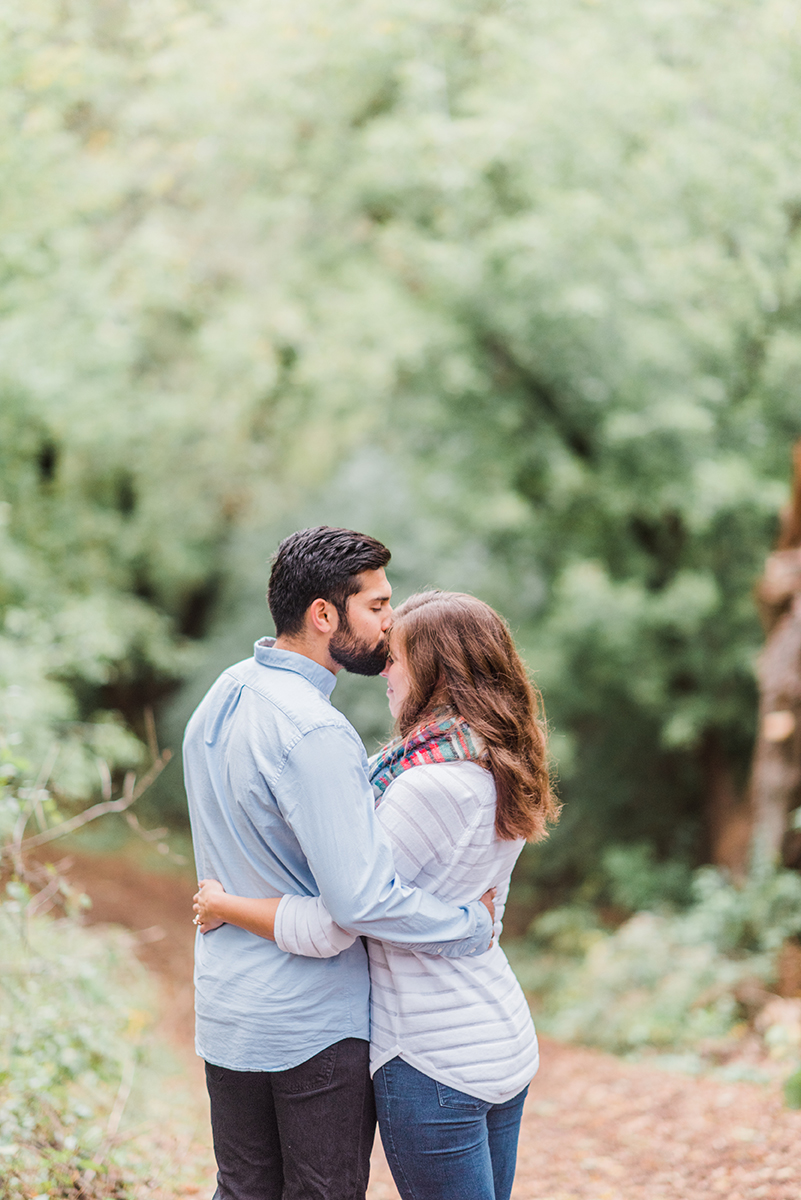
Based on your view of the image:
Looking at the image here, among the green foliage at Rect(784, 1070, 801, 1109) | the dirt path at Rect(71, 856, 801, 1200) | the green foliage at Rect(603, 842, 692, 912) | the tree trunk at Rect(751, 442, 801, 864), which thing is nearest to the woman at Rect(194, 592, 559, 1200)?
the green foliage at Rect(784, 1070, 801, 1109)

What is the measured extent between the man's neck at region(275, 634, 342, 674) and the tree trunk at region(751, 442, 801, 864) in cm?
544

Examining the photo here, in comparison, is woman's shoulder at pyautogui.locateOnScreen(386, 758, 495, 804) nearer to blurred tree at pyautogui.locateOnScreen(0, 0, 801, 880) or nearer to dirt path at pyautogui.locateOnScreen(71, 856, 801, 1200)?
dirt path at pyautogui.locateOnScreen(71, 856, 801, 1200)

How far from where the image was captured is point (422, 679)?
6.85ft

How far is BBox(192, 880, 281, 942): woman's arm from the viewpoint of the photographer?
1.92 meters

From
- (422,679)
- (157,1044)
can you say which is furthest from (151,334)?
(422,679)

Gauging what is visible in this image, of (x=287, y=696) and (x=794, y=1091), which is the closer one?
(x=794, y=1091)

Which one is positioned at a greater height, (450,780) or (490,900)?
(450,780)

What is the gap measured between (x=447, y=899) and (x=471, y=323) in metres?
7.50

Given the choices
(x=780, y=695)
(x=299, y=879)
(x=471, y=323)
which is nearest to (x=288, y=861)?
(x=299, y=879)

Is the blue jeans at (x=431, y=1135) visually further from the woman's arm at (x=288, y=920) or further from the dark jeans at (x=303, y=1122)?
the woman's arm at (x=288, y=920)

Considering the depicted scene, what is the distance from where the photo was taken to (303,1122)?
1.95 metres

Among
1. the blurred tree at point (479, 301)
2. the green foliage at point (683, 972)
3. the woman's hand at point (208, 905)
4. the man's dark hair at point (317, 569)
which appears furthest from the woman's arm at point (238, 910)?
the blurred tree at point (479, 301)

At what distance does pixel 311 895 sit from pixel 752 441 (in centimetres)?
725

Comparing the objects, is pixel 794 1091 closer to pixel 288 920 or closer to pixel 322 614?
pixel 288 920
